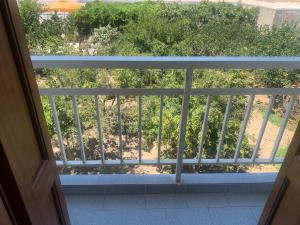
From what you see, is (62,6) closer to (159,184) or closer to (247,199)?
(159,184)

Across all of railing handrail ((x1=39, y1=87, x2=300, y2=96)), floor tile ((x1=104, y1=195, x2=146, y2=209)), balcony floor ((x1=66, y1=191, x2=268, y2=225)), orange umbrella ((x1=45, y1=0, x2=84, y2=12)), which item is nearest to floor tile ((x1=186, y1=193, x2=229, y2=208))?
balcony floor ((x1=66, y1=191, x2=268, y2=225))

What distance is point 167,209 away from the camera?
2.01 m

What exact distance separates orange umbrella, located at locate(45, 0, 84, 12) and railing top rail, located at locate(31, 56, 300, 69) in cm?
924

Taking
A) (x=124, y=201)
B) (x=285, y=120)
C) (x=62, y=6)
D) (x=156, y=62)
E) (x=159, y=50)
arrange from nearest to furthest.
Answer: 1. (x=156, y=62)
2. (x=285, y=120)
3. (x=124, y=201)
4. (x=159, y=50)
5. (x=62, y=6)

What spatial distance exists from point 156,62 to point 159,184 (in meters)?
0.98

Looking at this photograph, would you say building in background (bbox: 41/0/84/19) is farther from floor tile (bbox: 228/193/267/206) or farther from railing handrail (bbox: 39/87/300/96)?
floor tile (bbox: 228/193/267/206)

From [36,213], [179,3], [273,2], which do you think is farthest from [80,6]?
[36,213]

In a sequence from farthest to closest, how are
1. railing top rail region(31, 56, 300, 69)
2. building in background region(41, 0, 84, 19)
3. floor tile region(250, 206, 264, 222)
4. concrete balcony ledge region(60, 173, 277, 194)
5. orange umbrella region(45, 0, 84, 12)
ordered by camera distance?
orange umbrella region(45, 0, 84, 12) → building in background region(41, 0, 84, 19) → concrete balcony ledge region(60, 173, 277, 194) → floor tile region(250, 206, 264, 222) → railing top rail region(31, 56, 300, 69)

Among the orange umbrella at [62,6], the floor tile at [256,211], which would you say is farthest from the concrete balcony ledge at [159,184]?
the orange umbrella at [62,6]

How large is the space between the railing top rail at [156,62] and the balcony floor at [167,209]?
3.40ft

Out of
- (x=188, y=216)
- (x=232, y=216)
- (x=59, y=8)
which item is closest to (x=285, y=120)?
(x=232, y=216)

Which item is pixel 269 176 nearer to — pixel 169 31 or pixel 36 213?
pixel 36 213

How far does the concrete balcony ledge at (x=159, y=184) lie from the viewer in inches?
83.0

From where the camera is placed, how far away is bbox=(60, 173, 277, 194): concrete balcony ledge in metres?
2.11
